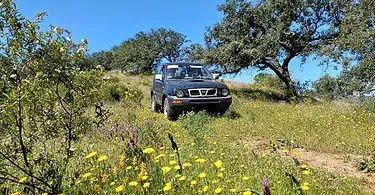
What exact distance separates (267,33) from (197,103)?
12.0 metres

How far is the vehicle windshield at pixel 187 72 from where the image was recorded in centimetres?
1292

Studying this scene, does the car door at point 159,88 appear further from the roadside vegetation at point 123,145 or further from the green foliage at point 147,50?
the green foliage at point 147,50

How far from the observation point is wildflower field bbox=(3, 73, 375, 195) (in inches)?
144

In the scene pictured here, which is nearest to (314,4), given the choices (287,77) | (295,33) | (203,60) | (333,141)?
(295,33)

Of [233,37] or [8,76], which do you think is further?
[233,37]

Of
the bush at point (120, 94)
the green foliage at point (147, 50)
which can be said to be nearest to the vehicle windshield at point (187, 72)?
the bush at point (120, 94)

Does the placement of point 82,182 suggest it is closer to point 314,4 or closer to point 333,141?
point 333,141

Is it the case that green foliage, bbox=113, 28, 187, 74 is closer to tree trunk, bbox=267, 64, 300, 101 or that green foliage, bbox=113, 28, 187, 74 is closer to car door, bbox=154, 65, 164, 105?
tree trunk, bbox=267, 64, 300, 101

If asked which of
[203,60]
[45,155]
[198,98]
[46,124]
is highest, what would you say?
[203,60]

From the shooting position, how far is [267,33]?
71.2ft

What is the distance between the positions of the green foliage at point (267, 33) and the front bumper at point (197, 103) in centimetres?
998

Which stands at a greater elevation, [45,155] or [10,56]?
[10,56]

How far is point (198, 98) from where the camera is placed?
451 inches

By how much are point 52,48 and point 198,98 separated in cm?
826
